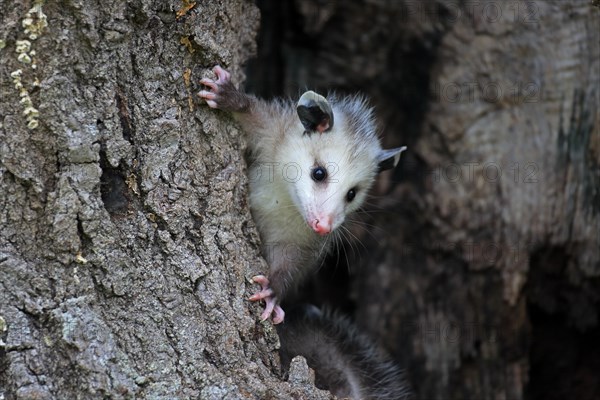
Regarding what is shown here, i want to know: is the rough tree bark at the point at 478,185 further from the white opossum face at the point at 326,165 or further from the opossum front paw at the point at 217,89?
the opossum front paw at the point at 217,89

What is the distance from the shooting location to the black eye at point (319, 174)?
3107 mm

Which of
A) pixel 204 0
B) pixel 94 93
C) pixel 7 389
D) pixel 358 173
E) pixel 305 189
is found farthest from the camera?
pixel 358 173

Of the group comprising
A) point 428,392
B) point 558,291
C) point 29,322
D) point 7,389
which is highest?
point 29,322

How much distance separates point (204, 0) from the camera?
2623mm

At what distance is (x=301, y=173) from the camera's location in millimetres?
3131

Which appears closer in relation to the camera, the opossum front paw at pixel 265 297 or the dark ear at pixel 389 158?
the opossum front paw at pixel 265 297

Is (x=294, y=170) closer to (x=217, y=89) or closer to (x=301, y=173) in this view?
(x=301, y=173)

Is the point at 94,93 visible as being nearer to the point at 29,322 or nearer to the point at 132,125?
the point at 132,125

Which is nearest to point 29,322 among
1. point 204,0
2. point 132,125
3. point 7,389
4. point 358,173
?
point 7,389

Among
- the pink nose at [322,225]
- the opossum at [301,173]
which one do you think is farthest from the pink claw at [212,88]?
the pink nose at [322,225]

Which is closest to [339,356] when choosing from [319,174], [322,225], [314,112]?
[322,225]

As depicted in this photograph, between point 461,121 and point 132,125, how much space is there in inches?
72.8

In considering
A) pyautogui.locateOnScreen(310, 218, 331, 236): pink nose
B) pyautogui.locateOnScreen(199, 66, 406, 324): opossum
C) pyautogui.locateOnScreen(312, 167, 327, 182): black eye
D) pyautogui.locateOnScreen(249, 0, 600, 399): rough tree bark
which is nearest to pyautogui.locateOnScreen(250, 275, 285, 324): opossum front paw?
pyautogui.locateOnScreen(199, 66, 406, 324): opossum

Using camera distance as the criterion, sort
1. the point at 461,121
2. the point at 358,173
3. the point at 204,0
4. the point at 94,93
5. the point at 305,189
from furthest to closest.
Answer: the point at 461,121 < the point at 358,173 < the point at 305,189 < the point at 204,0 < the point at 94,93
